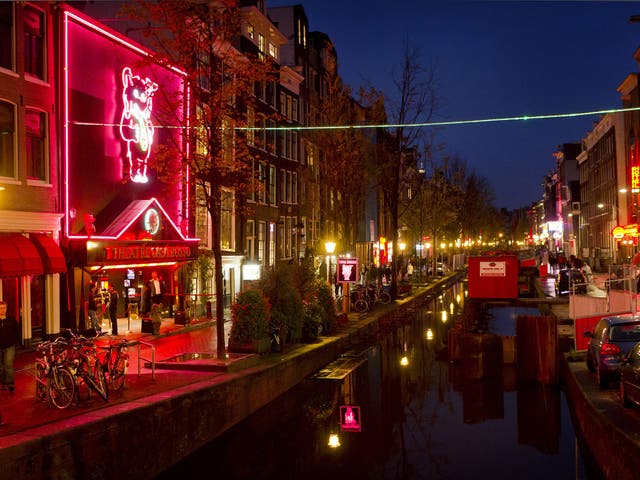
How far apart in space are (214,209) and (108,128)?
870 centimetres

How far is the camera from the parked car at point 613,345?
13.8 metres

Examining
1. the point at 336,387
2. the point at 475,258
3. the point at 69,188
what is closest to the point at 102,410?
the point at 336,387

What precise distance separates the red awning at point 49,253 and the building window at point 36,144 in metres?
1.86

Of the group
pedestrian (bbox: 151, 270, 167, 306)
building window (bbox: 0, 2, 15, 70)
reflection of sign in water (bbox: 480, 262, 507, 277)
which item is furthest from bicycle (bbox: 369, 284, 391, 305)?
building window (bbox: 0, 2, 15, 70)

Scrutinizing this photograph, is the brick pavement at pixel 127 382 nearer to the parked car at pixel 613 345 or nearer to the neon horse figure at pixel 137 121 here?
the neon horse figure at pixel 137 121

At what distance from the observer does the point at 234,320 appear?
19109 mm

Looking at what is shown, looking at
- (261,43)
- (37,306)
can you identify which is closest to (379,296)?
(261,43)

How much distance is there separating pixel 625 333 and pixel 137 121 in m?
18.9

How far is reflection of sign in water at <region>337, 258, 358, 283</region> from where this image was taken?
30328 mm

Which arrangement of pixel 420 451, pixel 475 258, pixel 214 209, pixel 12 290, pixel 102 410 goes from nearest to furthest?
1. pixel 102 410
2. pixel 420 451
3. pixel 214 209
4. pixel 12 290
5. pixel 475 258

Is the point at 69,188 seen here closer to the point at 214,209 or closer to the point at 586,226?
the point at 214,209

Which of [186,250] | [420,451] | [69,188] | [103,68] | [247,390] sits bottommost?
[420,451]

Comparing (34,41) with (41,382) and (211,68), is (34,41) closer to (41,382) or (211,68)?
(211,68)

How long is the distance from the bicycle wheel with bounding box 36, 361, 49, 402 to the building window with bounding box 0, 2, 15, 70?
10706 millimetres
